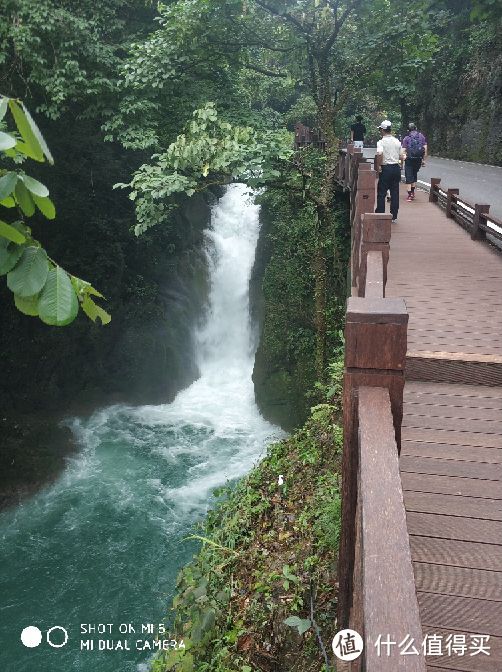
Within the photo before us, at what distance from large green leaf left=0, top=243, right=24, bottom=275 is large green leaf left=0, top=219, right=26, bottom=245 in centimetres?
3

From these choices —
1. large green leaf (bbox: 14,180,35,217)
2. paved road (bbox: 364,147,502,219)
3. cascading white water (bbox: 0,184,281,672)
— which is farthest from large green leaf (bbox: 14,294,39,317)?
paved road (bbox: 364,147,502,219)

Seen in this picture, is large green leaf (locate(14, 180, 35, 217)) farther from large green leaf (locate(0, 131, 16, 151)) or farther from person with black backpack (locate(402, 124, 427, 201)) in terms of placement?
person with black backpack (locate(402, 124, 427, 201))

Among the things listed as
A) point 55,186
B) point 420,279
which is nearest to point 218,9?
point 55,186

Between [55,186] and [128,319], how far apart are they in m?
4.62

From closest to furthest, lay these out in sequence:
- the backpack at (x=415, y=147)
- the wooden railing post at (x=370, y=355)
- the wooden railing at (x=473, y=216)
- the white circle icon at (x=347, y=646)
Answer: the white circle icon at (x=347, y=646), the wooden railing post at (x=370, y=355), the wooden railing at (x=473, y=216), the backpack at (x=415, y=147)

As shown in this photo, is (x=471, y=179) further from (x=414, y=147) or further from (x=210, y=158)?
(x=210, y=158)

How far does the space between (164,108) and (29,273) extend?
12.9 m

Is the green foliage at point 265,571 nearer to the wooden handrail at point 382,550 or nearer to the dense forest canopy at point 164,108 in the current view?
the wooden handrail at point 382,550

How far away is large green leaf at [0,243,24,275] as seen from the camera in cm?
154

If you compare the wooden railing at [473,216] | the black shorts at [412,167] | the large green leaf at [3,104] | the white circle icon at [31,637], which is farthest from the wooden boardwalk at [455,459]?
the white circle icon at [31,637]

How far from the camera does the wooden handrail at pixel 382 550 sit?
1343 millimetres


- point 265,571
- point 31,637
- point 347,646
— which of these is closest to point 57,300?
point 347,646

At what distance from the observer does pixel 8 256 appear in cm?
156

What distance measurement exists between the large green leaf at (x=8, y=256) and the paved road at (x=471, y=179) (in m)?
13.1
